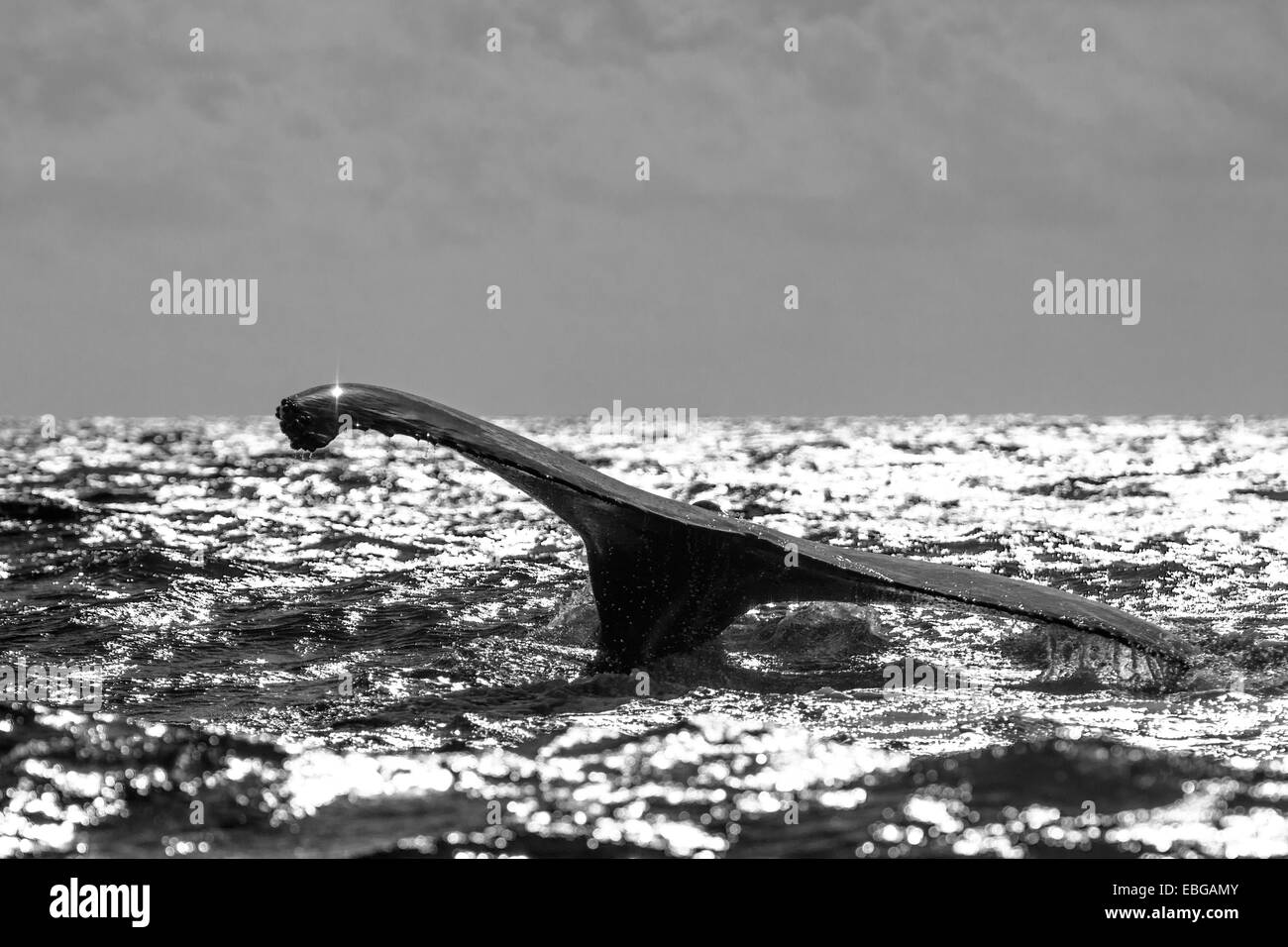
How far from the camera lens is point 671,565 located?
347 inches

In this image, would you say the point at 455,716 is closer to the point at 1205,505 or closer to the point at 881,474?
the point at 1205,505

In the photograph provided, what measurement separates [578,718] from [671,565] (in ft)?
4.62

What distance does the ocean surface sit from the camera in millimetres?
5746

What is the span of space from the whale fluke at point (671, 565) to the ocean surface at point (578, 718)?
0.43m

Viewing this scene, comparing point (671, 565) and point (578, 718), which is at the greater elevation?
point (671, 565)

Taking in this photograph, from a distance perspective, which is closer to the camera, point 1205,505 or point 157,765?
point 157,765

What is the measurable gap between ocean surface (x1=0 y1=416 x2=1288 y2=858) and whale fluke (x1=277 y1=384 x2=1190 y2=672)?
425mm

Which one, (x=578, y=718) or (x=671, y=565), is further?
(x=671, y=565)

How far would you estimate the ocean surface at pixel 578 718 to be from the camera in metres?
5.75
